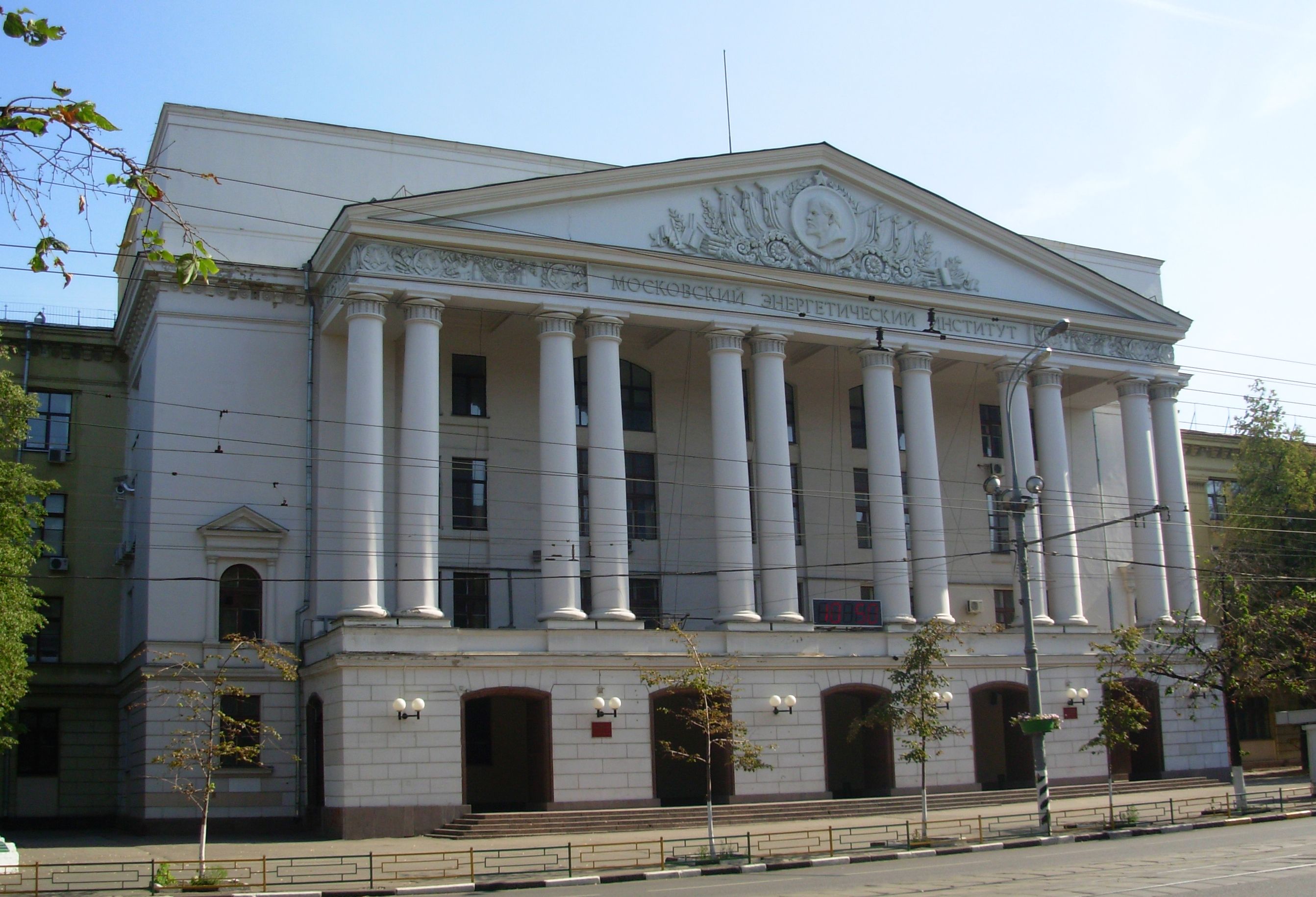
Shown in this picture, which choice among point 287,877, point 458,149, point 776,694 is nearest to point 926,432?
point 776,694

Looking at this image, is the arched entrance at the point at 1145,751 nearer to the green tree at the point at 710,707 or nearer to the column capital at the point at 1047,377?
the column capital at the point at 1047,377

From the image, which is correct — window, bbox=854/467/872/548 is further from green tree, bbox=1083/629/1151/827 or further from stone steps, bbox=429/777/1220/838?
green tree, bbox=1083/629/1151/827

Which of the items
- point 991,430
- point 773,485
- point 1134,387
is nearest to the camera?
point 773,485

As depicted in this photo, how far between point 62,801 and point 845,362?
29.3 meters

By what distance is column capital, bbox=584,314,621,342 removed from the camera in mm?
39094

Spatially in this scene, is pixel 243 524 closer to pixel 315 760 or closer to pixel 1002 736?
pixel 315 760

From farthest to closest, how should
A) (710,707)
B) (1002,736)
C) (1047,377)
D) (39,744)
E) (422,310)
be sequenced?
(1002,736)
(1047,377)
(39,744)
(422,310)
(710,707)

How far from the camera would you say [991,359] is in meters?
45.3

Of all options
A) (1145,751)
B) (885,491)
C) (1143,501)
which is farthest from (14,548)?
(1143,501)

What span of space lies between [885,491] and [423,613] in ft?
50.1

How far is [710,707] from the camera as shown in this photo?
108 feet

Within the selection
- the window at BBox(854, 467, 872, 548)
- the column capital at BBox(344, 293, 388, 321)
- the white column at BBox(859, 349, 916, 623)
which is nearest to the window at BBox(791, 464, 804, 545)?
the window at BBox(854, 467, 872, 548)

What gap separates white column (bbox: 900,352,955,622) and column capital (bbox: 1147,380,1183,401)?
9.81 meters

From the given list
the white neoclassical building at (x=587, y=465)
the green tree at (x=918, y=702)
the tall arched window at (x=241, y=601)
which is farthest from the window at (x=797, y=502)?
the tall arched window at (x=241, y=601)
